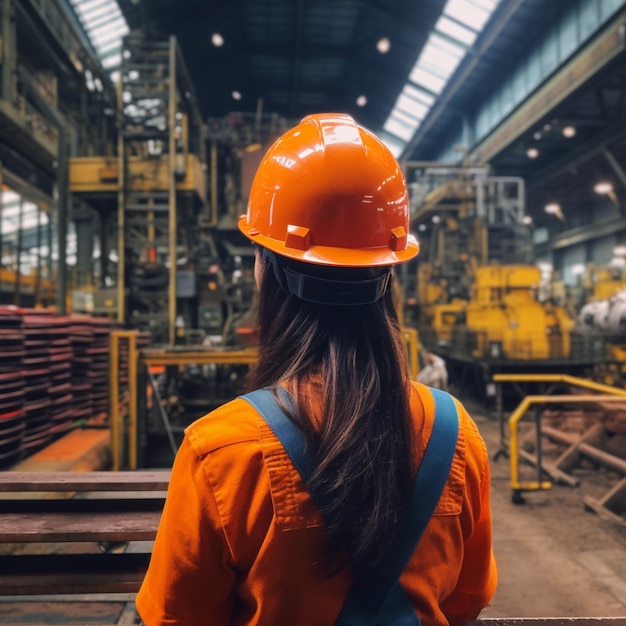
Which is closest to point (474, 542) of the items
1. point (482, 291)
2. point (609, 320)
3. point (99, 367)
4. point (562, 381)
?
point (99, 367)

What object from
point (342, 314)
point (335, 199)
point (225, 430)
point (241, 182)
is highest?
point (241, 182)

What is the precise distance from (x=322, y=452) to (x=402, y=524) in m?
0.21

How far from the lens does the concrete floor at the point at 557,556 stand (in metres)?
3.54

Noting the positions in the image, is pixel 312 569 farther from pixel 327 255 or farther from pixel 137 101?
pixel 137 101

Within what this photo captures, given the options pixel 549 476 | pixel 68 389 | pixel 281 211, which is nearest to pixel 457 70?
pixel 549 476

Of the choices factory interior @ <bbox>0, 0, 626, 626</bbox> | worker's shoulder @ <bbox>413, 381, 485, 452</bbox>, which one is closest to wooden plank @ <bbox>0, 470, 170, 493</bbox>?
factory interior @ <bbox>0, 0, 626, 626</bbox>

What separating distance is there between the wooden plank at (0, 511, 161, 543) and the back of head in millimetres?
1038

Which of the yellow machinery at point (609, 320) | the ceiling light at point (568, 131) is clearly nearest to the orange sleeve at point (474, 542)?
the yellow machinery at point (609, 320)

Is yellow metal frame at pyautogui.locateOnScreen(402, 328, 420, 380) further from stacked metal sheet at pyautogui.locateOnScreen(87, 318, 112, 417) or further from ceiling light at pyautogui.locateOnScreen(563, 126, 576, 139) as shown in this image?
ceiling light at pyautogui.locateOnScreen(563, 126, 576, 139)

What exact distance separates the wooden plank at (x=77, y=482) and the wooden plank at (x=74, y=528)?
4.3 inches

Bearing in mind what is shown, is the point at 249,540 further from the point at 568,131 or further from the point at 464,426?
the point at 568,131

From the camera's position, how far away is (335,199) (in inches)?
44.7

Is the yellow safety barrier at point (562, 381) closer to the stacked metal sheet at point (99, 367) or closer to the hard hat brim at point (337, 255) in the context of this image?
the stacked metal sheet at point (99, 367)

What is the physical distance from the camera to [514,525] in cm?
495
